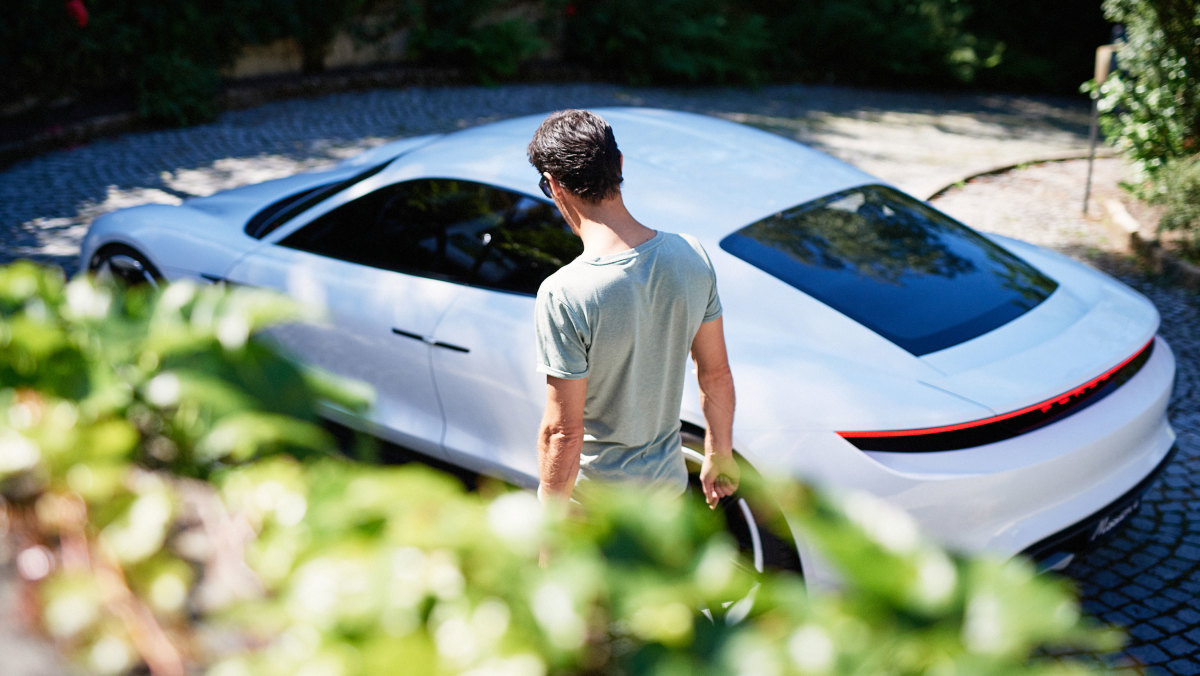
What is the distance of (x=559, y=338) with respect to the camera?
85.6 inches

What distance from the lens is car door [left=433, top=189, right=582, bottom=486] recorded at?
3271mm

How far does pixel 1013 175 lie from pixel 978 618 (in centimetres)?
1012

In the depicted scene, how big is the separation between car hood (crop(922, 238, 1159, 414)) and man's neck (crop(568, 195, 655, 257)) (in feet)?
3.75

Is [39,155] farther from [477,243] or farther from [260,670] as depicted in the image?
[260,670]

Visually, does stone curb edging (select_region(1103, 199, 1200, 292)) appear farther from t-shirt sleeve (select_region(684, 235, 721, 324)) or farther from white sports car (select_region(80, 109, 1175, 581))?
t-shirt sleeve (select_region(684, 235, 721, 324))

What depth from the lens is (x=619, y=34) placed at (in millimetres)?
16234

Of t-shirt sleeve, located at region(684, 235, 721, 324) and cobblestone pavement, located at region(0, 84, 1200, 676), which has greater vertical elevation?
t-shirt sleeve, located at region(684, 235, 721, 324)

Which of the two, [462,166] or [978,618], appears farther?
[462,166]

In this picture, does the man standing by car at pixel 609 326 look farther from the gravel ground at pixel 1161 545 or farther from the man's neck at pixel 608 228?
the gravel ground at pixel 1161 545

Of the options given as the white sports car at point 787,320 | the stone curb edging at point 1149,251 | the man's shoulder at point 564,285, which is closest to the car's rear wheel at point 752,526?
the white sports car at point 787,320

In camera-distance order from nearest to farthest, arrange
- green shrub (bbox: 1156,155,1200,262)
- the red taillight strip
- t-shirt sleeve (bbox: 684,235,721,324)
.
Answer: t-shirt sleeve (bbox: 684,235,721,324)
the red taillight strip
green shrub (bbox: 1156,155,1200,262)

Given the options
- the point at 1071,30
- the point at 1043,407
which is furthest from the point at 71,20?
the point at 1071,30

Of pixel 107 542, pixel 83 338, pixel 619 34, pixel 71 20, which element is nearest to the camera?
pixel 107 542

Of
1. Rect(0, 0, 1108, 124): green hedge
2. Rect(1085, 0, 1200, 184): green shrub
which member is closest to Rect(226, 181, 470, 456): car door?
Rect(1085, 0, 1200, 184): green shrub
